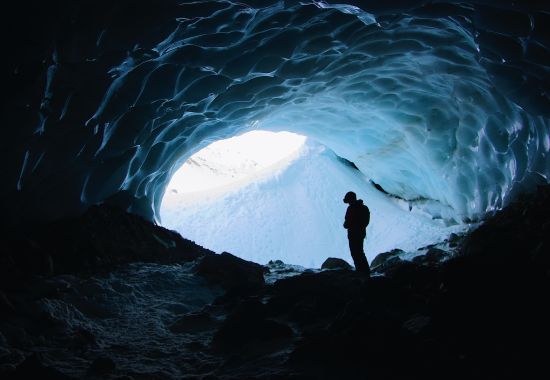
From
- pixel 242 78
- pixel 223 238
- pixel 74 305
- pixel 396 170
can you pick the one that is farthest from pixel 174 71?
pixel 223 238

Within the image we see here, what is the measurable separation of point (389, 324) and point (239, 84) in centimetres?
525

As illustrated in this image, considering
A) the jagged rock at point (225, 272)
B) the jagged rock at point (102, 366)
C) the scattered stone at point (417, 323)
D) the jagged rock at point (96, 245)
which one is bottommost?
the jagged rock at point (102, 366)

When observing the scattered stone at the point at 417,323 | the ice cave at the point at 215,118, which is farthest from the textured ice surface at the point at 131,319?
the scattered stone at the point at 417,323

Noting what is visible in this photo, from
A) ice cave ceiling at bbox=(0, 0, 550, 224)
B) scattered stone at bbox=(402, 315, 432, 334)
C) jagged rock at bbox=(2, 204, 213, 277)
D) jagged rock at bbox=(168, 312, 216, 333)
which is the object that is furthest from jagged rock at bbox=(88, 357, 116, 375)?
ice cave ceiling at bbox=(0, 0, 550, 224)

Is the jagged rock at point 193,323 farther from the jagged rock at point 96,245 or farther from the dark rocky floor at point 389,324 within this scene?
the jagged rock at point 96,245

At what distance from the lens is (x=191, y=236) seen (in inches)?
813

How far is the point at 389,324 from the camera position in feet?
9.14

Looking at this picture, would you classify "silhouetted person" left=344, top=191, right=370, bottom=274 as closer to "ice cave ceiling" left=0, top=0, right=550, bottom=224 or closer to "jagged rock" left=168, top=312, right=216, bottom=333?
"jagged rock" left=168, top=312, right=216, bottom=333

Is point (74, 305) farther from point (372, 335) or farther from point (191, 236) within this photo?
point (191, 236)

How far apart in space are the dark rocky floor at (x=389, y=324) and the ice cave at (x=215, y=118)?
3 centimetres

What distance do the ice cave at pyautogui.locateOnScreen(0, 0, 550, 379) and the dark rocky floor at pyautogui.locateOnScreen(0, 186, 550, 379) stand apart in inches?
1.2

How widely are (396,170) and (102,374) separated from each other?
12813 mm

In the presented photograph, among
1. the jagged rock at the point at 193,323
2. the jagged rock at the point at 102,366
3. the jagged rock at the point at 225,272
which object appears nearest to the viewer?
the jagged rock at the point at 102,366

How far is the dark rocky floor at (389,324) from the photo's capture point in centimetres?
233
